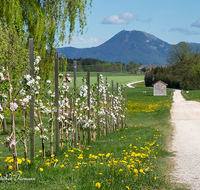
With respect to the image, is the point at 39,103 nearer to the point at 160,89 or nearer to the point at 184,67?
the point at 160,89

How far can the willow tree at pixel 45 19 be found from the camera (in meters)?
11.2

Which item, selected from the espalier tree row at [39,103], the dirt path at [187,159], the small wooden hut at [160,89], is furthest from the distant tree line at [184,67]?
the espalier tree row at [39,103]

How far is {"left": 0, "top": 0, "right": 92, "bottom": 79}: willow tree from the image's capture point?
1116 centimetres

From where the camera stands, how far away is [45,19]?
38.6ft

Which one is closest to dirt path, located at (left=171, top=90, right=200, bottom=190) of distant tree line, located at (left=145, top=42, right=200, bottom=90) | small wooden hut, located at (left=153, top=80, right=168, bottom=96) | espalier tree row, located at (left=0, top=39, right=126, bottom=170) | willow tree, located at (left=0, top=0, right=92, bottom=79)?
espalier tree row, located at (left=0, top=39, right=126, bottom=170)

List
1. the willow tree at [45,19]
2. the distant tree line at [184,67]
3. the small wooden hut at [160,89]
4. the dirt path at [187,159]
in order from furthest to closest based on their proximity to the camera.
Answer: the distant tree line at [184,67] < the small wooden hut at [160,89] < the willow tree at [45,19] < the dirt path at [187,159]

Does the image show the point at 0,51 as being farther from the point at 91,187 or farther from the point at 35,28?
the point at 35,28

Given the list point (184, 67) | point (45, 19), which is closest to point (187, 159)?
point (45, 19)

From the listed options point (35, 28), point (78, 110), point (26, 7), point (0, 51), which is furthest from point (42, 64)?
point (0, 51)

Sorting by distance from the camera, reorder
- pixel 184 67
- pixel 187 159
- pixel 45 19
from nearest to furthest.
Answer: pixel 187 159 → pixel 45 19 → pixel 184 67

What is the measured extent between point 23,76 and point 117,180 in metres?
2.90

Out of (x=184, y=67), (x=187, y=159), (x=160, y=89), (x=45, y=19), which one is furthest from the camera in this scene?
(x=184, y=67)

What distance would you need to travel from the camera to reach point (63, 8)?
12219mm

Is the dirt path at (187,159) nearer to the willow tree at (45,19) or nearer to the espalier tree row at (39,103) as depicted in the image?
the espalier tree row at (39,103)
